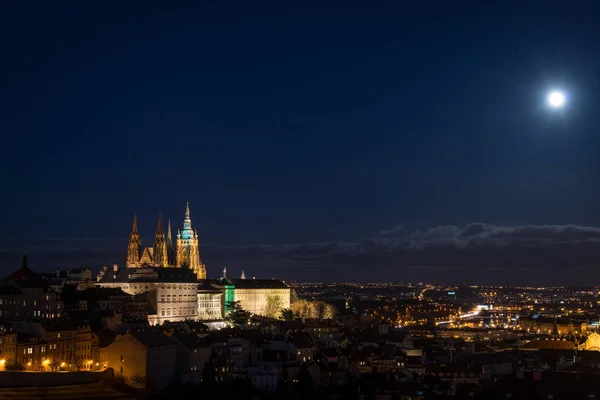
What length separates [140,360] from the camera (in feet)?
190

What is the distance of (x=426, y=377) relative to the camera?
241 ft

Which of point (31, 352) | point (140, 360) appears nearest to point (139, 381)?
point (140, 360)

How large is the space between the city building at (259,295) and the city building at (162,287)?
56.1 ft

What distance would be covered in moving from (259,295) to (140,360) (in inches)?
3039

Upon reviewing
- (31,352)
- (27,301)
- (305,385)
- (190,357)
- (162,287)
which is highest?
(162,287)

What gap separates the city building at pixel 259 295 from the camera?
127 m

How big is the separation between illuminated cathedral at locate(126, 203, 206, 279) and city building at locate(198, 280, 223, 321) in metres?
14.8

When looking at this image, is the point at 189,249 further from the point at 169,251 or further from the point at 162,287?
the point at 162,287

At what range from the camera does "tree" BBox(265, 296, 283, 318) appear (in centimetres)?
12661

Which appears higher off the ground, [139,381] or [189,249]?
[189,249]

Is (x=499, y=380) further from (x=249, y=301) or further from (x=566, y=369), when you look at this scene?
(x=249, y=301)

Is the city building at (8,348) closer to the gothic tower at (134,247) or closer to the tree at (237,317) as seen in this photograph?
the tree at (237,317)

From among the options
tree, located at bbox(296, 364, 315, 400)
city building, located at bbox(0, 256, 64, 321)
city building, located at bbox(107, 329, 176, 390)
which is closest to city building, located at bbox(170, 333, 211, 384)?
city building, located at bbox(107, 329, 176, 390)

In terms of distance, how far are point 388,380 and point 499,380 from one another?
14.5m
